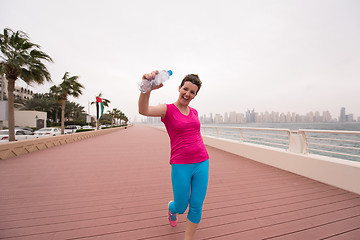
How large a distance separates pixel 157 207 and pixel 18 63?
8.54m

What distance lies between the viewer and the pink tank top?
143cm

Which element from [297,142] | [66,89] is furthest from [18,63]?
[297,142]

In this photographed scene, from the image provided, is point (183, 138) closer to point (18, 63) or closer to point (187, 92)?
point (187, 92)

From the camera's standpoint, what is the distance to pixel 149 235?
182 centimetres

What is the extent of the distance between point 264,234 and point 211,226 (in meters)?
0.60

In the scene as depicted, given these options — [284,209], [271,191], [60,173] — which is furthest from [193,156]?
[60,173]

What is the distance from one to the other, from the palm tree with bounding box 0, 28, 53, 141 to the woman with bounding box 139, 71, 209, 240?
28.5 ft

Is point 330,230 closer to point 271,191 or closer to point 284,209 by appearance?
point 284,209

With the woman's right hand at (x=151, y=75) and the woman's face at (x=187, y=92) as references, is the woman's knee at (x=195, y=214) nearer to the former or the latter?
the woman's face at (x=187, y=92)

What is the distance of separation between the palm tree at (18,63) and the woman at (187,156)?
868cm

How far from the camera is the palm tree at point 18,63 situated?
6.65 metres

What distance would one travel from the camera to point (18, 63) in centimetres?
673

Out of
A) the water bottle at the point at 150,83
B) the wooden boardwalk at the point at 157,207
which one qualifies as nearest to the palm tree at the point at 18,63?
the wooden boardwalk at the point at 157,207

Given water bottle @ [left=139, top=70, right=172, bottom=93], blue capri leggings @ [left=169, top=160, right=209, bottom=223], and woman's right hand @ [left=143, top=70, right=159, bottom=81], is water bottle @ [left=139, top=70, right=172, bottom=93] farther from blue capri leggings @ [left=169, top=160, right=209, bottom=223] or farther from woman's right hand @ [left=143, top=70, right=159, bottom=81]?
blue capri leggings @ [left=169, top=160, right=209, bottom=223]
